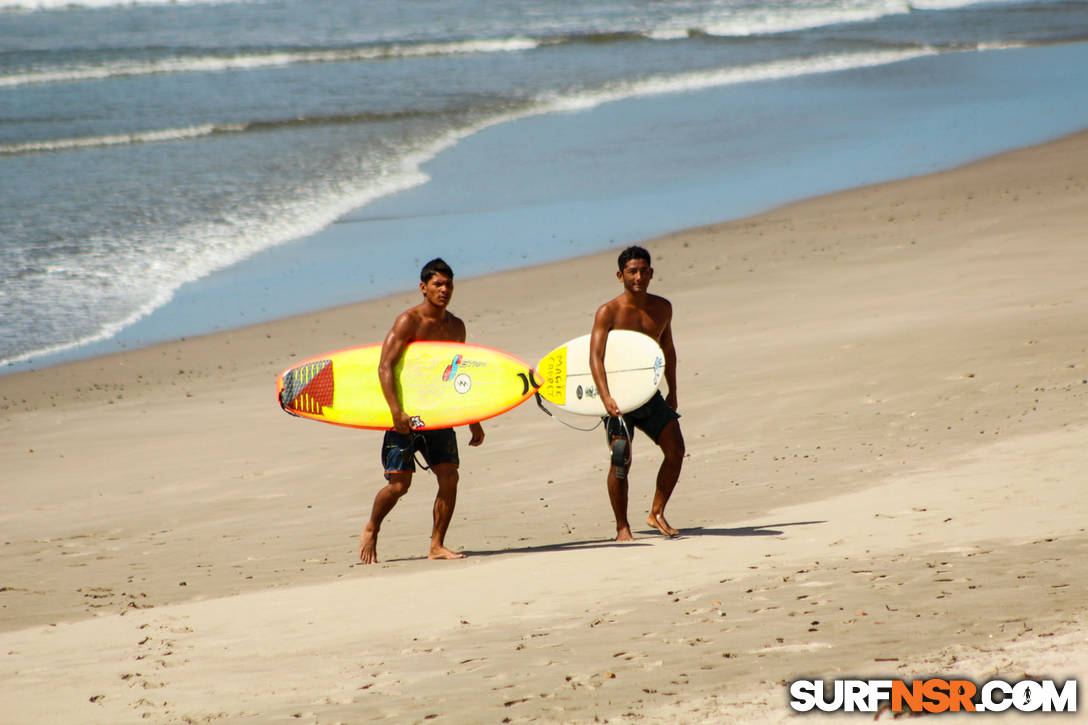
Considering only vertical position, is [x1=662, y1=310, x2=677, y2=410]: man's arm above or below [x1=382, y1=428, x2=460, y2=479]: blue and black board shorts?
above

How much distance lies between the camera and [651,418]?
245 inches

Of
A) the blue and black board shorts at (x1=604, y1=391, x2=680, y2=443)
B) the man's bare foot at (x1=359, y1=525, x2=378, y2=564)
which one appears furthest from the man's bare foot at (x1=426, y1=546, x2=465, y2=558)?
the blue and black board shorts at (x1=604, y1=391, x2=680, y2=443)

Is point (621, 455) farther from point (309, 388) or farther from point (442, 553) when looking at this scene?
point (309, 388)

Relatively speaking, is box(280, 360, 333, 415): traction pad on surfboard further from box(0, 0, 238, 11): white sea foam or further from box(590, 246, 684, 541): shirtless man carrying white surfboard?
box(0, 0, 238, 11): white sea foam

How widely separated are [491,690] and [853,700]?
118 centimetres

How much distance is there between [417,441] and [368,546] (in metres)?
0.62

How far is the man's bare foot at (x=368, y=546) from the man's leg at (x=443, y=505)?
30cm

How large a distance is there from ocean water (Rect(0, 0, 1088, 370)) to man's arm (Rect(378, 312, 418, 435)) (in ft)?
21.3

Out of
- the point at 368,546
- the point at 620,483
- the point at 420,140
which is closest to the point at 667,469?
the point at 620,483

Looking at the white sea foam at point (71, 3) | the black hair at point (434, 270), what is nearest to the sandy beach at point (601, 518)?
the black hair at point (434, 270)

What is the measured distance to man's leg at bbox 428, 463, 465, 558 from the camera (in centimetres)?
608

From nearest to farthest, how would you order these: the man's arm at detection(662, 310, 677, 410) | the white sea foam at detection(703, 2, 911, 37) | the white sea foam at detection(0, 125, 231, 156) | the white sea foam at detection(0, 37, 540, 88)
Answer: the man's arm at detection(662, 310, 677, 410) → the white sea foam at detection(0, 125, 231, 156) → the white sea foam at detection(0, 37, 540, 88) → the white sea foam at detection(703, 2, 911, 37)

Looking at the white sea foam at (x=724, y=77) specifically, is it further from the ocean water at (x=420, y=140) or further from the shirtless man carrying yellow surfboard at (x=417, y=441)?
the shirtless man carrying yellow surfboard at (x=417, y=441)

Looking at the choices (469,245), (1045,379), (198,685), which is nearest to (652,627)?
(198,685)
